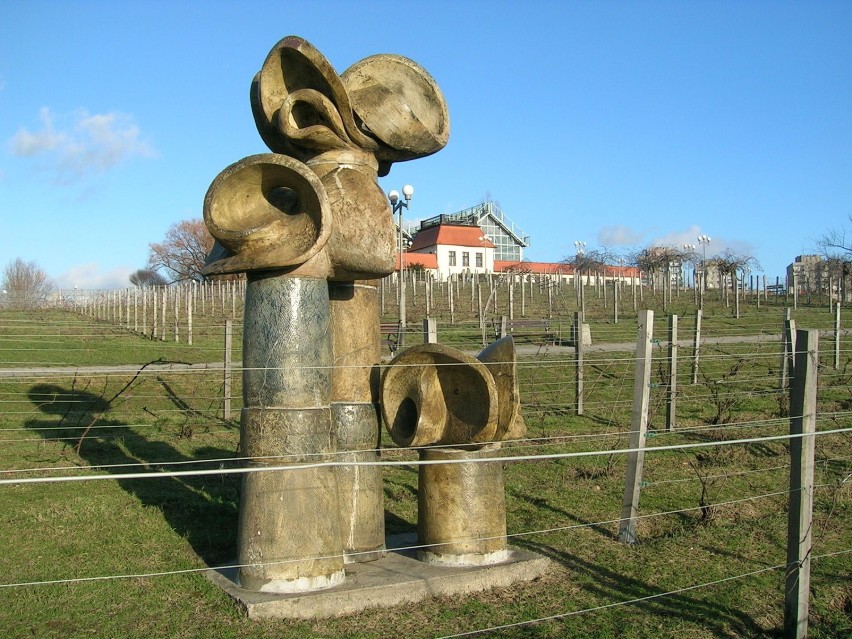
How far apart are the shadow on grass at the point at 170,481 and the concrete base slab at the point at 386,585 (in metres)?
1.02

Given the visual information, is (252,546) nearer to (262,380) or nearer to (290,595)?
(290,595)

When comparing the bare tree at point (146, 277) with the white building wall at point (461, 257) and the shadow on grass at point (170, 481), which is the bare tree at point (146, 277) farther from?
the shadow on grass at point (170, 481)

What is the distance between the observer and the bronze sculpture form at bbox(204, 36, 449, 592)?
5.52 metres

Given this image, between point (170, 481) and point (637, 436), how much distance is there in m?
5.03

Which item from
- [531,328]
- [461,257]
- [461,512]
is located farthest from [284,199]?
[461,257]

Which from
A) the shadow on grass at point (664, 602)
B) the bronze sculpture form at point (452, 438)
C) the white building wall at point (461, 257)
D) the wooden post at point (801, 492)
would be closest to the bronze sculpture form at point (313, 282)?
the bronze sculpture form at point (452, 438)

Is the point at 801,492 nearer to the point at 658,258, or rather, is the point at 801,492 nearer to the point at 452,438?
the point at 452,438

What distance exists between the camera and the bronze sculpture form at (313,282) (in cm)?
552

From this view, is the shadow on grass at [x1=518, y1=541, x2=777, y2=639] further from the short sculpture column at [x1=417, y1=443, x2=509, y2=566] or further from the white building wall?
the white building wall

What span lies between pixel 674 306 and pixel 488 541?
31.6 m

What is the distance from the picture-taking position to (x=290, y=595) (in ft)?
17.7

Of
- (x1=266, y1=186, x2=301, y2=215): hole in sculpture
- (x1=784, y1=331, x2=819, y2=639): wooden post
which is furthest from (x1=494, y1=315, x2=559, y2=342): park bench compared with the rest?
(x1=784, y1=331, x2=819, y2=639): wooden post

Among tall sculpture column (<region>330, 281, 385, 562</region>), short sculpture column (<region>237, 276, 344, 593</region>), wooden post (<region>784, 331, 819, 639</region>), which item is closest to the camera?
wooden post (<region>784, 331, 819, 639</region>)

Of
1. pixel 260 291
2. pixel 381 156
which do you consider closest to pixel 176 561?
pixel 260 291
